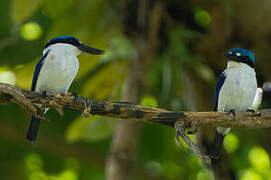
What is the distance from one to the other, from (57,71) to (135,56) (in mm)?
1578

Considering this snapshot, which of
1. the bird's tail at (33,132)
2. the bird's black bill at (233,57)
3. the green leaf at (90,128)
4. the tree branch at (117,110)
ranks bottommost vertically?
the bird's tail at (33,132)

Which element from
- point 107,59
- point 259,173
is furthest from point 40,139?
point 259,173

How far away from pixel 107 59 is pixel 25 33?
130 centimetres

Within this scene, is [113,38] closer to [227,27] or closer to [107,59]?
[107,59]

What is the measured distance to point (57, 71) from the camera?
3.84 meters

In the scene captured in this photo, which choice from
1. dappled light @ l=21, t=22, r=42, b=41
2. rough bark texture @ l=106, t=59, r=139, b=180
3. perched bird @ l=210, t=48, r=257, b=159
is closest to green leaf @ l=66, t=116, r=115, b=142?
rough bark texture @ l=106, t=59, r=139, b=180

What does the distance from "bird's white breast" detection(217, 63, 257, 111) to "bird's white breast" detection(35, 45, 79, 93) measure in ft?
4.25

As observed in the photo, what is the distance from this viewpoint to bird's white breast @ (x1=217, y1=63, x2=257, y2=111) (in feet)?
13.9

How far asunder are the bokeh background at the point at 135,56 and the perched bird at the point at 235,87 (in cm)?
86

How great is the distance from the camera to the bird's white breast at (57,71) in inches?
151

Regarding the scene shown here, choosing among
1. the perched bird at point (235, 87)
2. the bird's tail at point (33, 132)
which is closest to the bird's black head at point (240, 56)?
the perched bird at point (235, 87)

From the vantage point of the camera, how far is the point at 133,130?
483 cm

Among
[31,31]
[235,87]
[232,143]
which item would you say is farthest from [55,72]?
[232,143]

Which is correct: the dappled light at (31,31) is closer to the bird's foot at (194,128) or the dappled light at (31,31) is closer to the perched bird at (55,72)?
the perched bird at (55,72)
